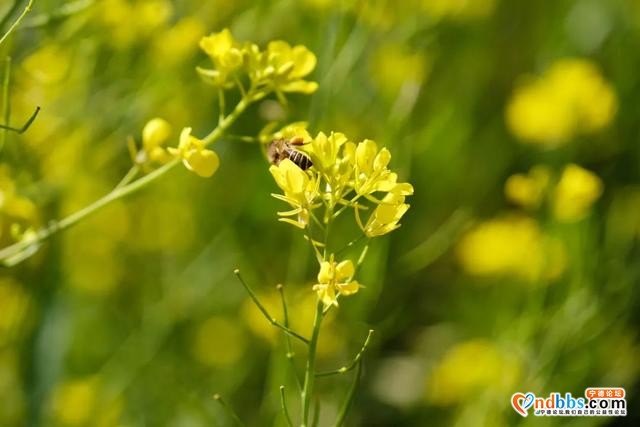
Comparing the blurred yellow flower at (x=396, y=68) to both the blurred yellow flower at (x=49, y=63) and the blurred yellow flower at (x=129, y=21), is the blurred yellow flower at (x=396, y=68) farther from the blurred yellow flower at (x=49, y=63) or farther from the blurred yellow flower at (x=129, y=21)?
the blurred yellow flower at (x=49, y=63)

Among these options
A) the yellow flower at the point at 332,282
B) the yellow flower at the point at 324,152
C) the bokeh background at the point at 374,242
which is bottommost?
the bokeh background at the point at 374,242

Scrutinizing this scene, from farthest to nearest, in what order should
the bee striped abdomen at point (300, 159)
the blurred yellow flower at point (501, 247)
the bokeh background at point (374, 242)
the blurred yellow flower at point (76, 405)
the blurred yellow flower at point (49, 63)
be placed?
the blurred yellow flower at point (501, 247) < the blurred yellow flower at point (76, 405) < the bokeh background at point (374, 242) < the blurred yellow flower at point (49, 63) < the bee striped abdomen at point (300, 159)

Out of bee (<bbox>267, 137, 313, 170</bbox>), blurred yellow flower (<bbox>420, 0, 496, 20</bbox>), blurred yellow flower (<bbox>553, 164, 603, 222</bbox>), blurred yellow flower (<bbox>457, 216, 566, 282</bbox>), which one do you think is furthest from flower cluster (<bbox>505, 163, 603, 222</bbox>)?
bee (<bbox>267, 137, 313, 170</bbox>)

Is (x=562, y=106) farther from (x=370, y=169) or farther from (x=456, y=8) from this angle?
(x=370, y=169)

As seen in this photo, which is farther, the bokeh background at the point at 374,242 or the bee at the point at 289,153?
the bokeh background at the point at 374,242

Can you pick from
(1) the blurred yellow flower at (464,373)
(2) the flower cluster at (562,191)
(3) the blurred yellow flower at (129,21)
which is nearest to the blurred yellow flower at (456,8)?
(2) the flower cluster at (562,191)

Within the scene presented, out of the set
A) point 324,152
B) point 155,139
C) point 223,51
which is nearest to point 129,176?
point 155,139

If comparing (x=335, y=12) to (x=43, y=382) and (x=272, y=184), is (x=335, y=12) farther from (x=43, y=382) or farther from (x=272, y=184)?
(x=43, y=382)
